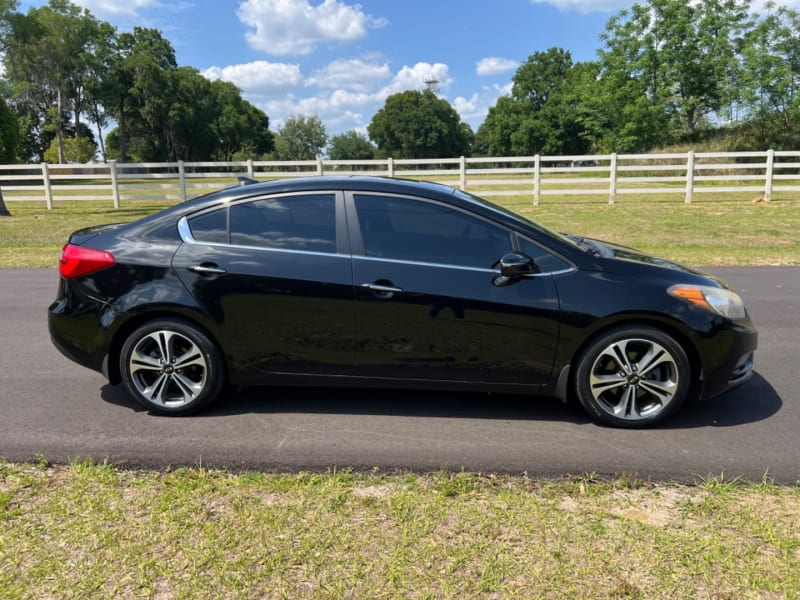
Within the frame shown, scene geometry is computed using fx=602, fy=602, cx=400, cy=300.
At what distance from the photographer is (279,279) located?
3881 mm

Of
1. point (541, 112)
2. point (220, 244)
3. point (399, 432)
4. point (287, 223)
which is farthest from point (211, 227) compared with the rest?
point (541, 112)

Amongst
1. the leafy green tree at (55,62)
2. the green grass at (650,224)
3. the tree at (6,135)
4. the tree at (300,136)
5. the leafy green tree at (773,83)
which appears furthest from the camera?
the tree at (300,136)

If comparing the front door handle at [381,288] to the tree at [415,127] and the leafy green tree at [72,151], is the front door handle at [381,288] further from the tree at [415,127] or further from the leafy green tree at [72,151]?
the tree at [415,127]

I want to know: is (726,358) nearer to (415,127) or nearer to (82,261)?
(82,261)

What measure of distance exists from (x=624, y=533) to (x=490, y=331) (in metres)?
1.41

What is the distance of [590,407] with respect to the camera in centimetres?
383

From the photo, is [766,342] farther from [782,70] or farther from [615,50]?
[615,50]

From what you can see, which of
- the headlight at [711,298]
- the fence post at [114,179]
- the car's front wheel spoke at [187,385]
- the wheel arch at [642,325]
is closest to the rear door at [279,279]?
the car's front wheel spoke at [187,385]

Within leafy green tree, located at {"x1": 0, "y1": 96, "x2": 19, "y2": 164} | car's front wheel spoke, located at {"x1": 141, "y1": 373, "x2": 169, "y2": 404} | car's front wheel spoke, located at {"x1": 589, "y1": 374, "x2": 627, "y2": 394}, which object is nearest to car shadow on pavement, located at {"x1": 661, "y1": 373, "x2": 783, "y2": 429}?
car's front wheel spoke, located at {"x1": 589, "y1": 374, "x2": 627, "y2": 394}

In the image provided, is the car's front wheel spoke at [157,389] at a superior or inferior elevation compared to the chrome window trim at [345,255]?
inferior

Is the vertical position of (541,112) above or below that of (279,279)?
above

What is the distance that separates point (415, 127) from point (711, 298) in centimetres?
9393

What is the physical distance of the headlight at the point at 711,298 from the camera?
3.76 m

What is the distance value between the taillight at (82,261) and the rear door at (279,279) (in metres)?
0.51
